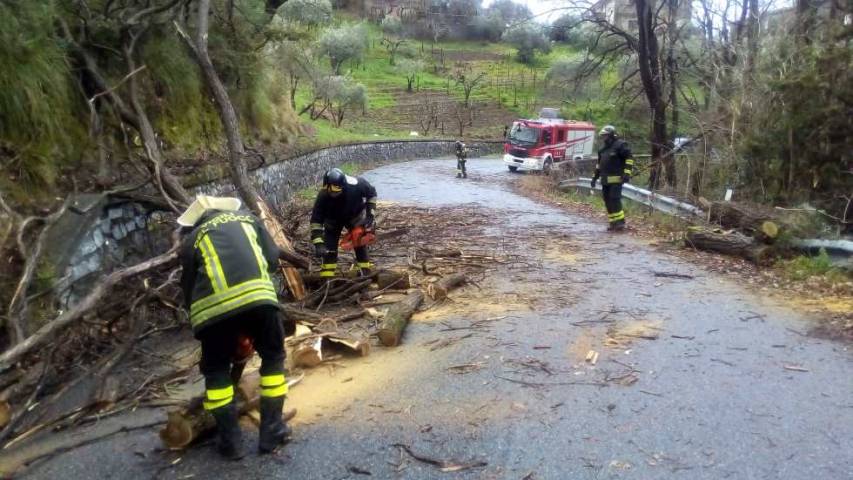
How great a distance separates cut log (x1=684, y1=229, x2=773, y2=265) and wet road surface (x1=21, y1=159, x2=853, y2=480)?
4.53 feet

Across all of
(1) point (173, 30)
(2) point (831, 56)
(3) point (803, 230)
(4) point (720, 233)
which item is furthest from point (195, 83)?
(2) point (831, 56)

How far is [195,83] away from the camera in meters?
9.55

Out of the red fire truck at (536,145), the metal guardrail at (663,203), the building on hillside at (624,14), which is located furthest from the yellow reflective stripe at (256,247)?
the red fire truck at (536,145)

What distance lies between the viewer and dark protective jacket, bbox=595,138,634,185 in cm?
1093

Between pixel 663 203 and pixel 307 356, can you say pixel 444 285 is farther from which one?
pixel 663 203

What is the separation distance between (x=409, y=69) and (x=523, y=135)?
31583 millimetres

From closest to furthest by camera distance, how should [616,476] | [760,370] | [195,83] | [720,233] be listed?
[616,476] → [760,370] → [720,233] → [195,83]

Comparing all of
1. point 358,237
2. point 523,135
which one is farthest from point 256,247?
point 523,135

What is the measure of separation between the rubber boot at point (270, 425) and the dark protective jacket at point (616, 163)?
8.42 metres

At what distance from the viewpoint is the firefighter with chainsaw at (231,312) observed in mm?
3635

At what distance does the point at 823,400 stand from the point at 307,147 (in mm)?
15377

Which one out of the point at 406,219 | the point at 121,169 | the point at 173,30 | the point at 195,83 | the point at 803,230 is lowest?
the point at 406,219

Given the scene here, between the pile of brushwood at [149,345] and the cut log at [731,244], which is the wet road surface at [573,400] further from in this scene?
the cut log at [731,244]

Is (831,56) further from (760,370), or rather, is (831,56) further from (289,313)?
Result: (289,313)
